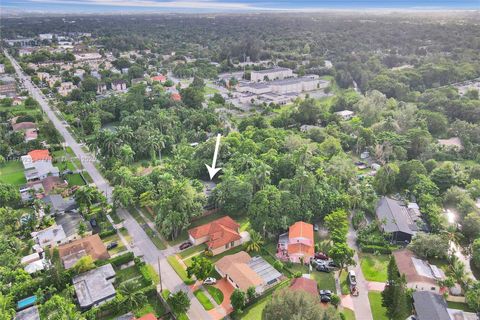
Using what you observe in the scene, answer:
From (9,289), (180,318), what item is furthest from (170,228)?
(9,289)

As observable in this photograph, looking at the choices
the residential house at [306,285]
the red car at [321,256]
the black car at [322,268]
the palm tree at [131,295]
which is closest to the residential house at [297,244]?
the red car at [321,256]

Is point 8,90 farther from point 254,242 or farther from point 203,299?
point 203,299

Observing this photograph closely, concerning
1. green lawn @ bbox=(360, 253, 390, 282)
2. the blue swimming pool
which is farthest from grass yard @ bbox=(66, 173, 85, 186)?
green lawn @ bbox=(360, 253, 390, 282)

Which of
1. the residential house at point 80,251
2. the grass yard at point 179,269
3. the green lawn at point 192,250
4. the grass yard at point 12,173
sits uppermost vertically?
the residential house at point 80,251

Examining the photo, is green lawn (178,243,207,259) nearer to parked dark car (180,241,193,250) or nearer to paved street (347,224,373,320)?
parked dark car (180,241,193,250)

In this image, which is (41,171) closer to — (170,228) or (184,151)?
(184,151)

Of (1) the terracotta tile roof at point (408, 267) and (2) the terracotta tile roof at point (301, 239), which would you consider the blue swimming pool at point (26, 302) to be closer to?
(2) the terracotta tile roof at point (301, 239)

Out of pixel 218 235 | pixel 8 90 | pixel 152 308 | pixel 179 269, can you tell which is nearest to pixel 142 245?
pixel 179 269
